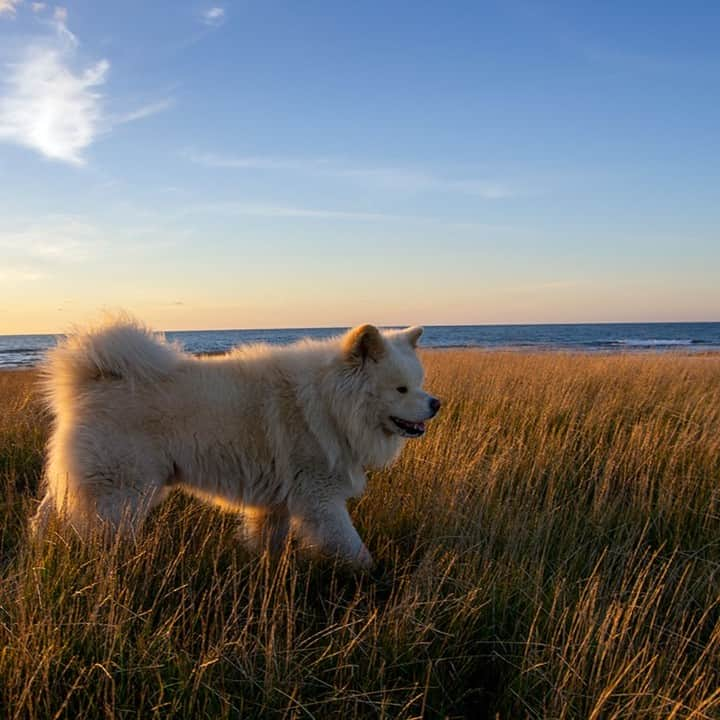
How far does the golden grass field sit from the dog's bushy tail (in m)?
0.96

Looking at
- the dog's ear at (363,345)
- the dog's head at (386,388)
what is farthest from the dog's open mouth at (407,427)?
the dog's ear at (363,345)

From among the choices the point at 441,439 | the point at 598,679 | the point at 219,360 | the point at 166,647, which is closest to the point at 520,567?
the point at 598,679

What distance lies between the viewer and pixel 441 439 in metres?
5.74

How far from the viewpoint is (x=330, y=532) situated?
11.5 ft

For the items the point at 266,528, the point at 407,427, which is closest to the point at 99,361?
the point at 266,528

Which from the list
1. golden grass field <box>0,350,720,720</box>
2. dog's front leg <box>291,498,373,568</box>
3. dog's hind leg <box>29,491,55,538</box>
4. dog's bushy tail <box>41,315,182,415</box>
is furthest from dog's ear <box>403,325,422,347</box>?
dog's hind leg <box>29,491,55,538</box>

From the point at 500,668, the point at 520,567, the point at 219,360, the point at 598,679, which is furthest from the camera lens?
the point at 219,360

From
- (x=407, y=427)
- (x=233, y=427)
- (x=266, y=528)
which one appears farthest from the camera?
(x=407, y=427)

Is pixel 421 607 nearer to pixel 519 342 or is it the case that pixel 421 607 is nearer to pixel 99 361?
pixel 99 361

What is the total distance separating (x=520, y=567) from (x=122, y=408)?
7.99ft

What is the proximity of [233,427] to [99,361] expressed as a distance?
91 centimetres

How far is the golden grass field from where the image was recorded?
83.0 inches

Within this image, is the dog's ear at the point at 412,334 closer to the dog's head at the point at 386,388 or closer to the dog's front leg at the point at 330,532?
the dog's head at the point at 386,388

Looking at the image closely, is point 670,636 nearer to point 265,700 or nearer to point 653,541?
point 653,541
